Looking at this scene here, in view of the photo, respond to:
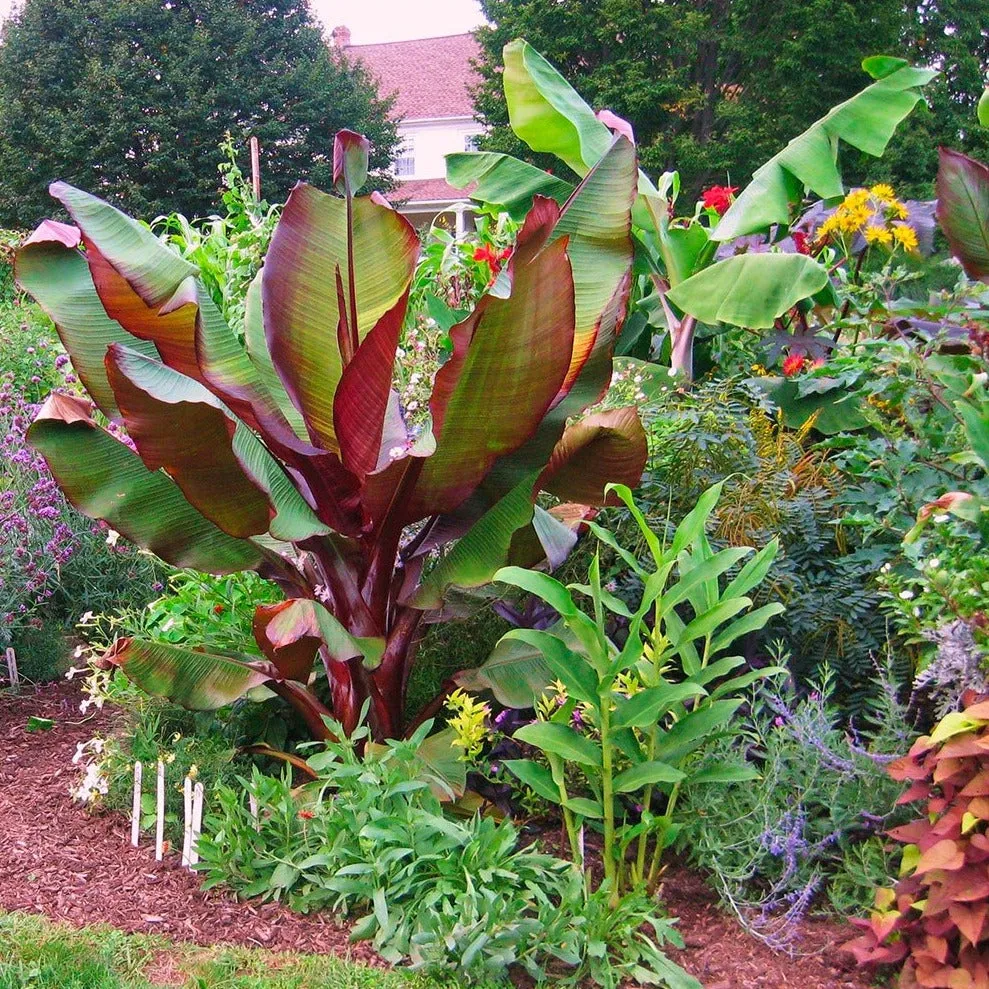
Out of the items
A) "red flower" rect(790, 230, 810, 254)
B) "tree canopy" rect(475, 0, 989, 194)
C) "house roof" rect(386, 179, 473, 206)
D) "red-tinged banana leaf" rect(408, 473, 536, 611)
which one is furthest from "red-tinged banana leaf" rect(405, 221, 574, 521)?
"house roof" rect(386, 179, 473, 206)

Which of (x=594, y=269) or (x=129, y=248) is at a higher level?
(x=129, y=248)

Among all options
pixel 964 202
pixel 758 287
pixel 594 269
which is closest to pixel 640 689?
pixel 594 269

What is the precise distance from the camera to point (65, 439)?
3.14 m

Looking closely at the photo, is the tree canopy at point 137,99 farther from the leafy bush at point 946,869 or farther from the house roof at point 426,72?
the leafy bush at point 946,869

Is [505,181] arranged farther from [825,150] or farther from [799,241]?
[799,241]

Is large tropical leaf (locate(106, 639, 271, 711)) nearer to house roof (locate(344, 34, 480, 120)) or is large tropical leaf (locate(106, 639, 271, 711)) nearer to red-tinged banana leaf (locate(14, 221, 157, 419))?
red-tinged banana leaf (locate(14, 221, 157, 419))

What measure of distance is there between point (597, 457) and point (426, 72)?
3898 centimetres

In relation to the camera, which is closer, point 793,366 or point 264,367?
point 264,367

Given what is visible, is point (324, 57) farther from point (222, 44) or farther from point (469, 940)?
point (469, 940)

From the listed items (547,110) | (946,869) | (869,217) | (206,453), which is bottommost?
(946,869)

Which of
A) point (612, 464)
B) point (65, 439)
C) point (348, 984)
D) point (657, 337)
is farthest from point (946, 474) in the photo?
point (657, 337)

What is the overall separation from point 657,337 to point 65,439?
14.5ft

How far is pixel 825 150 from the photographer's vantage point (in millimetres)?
5305

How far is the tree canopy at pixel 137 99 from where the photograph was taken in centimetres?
2411
